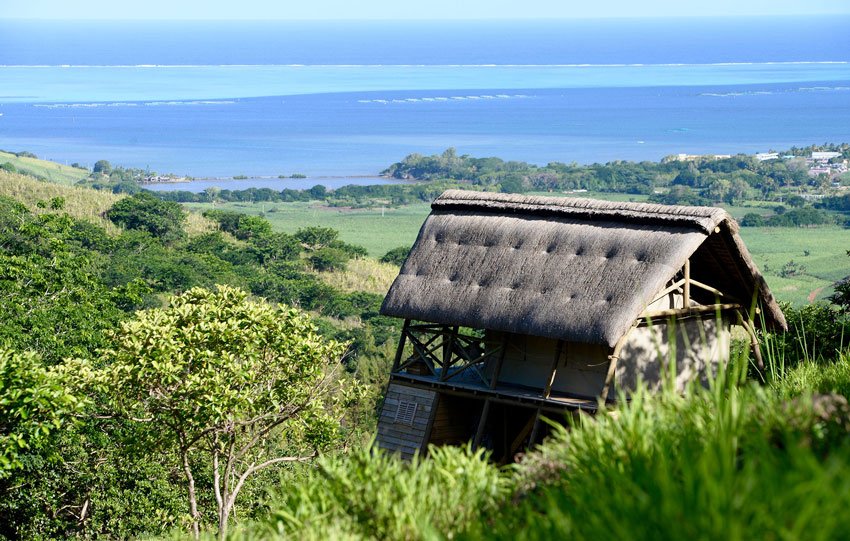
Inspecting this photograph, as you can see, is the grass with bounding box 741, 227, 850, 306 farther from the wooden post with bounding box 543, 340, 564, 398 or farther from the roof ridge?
the wooden post with bounding box 543, 340, 564, 398

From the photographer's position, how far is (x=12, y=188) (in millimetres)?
50906

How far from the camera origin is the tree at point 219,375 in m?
12.7

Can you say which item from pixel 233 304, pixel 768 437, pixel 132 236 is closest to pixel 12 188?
pixel 132 236

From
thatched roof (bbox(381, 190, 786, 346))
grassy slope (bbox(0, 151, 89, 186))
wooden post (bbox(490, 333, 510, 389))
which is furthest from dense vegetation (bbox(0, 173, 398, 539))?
grassy slope (bbox(0, 151, 89, 186))

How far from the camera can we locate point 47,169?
333 feet

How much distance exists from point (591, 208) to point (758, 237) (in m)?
61.3

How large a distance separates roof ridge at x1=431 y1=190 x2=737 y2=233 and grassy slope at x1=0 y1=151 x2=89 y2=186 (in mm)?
80920

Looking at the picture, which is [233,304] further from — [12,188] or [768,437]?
[12,188]

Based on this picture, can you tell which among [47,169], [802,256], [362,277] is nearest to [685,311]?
[362,277]

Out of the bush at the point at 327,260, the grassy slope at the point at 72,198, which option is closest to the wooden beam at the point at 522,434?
the grassy slope at the point at 72,198

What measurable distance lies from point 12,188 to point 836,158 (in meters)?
84.7

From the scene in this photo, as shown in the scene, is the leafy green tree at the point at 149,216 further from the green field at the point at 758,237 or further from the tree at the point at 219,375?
the tree at the point at 219,375

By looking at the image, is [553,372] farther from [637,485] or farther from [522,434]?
[637,485]

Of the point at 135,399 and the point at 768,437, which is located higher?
the point at 768,437
